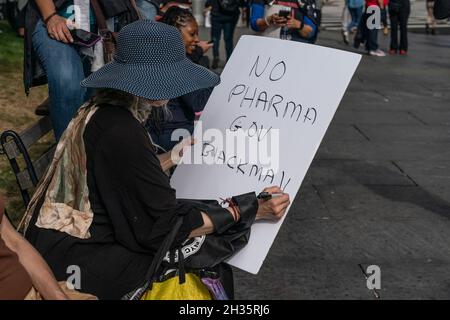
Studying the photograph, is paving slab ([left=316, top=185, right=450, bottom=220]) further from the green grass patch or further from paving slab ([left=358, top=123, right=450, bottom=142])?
the green grass patch

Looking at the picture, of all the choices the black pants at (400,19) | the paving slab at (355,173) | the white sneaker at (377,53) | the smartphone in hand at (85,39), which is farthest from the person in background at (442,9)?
the white sneaker at (377,53)

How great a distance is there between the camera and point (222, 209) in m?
2.74

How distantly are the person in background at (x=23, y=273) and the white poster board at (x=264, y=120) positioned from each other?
74cm

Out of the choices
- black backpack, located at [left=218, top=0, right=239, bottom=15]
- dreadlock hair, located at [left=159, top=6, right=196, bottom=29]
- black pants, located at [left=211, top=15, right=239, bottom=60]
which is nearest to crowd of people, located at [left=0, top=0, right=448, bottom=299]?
dreadlock hair, located at [left=159, top=6, right=196, bottom=29]

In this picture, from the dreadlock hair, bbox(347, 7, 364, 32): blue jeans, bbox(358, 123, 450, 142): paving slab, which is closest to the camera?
the dreadlock hair

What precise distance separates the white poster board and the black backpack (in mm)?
8591

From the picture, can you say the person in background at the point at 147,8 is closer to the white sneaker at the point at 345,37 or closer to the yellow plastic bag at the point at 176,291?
the yellow plastic bag at the point at 176,291

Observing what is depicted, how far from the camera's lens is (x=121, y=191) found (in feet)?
8.27

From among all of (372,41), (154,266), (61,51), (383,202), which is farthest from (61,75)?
(372,41)

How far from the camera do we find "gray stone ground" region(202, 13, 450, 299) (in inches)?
160

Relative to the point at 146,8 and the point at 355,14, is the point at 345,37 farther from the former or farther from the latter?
the point at 146,8

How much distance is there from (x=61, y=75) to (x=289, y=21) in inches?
106
